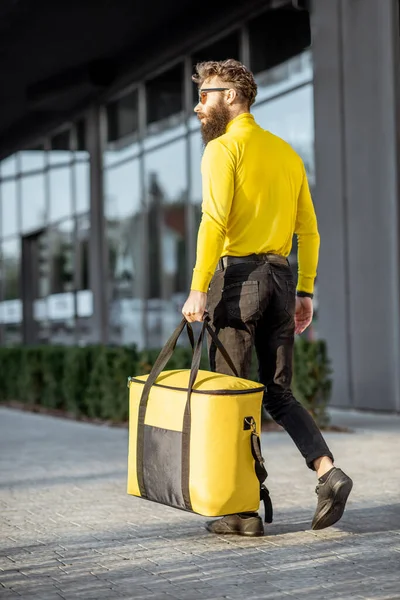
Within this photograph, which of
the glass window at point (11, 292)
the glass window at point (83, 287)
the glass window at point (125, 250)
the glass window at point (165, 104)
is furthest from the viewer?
the glass window at point (11, 292)

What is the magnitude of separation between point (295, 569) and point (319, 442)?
0.80 meters

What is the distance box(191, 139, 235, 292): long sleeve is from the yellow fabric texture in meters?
0.46

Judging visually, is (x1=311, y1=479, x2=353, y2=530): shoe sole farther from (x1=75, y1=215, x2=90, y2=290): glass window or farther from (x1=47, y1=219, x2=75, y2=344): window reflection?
(x1=47, y1=219, x2=75, y2=344): window reflection

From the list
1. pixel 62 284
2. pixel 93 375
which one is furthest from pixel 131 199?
pixel 93 375

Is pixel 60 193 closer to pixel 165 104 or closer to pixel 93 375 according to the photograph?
pixel 165 104

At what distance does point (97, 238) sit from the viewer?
21.2 m

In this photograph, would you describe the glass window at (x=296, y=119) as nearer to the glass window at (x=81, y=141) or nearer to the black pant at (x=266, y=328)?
the glass window at (x=81, y=141)

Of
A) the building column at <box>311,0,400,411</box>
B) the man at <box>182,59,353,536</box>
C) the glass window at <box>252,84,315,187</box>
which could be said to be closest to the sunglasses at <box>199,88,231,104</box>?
the man at <box>182,59,353,536</box>

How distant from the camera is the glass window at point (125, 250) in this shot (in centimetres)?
1939

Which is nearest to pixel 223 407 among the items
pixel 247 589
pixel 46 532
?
pixel 247 589

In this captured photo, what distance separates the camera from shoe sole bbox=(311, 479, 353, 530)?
4.71m

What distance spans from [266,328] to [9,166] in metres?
23.6

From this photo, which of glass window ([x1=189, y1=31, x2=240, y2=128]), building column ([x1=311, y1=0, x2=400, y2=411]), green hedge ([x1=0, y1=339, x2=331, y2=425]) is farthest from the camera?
glass window ([x1=189, y1=31, x2=240, y2=128])

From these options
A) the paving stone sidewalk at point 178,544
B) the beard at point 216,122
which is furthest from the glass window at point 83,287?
the beard at point 216,122
